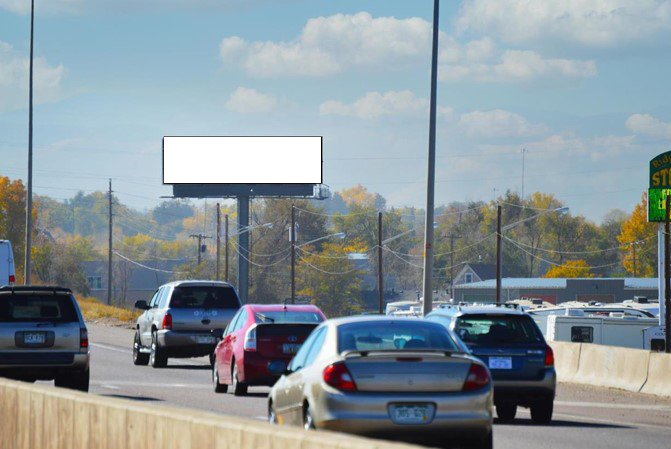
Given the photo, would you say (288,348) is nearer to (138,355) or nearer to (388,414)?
(388,414)

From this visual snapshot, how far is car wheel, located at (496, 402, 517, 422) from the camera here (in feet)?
64.2

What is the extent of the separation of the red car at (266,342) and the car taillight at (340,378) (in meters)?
9.32

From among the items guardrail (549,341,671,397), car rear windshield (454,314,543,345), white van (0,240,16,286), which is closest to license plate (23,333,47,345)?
car rear windshield (454,314,543,345)

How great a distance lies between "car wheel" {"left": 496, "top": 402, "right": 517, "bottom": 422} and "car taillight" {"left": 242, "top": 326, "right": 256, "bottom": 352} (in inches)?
171

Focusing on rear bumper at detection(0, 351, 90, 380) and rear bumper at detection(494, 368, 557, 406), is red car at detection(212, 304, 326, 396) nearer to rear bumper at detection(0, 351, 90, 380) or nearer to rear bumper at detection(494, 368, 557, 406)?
rear bumper at detection(0, 351, 90, 380)

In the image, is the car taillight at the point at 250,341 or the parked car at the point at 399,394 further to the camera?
the car taillight at the point at 250,341

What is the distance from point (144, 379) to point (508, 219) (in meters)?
152

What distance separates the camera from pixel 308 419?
12.8 metres

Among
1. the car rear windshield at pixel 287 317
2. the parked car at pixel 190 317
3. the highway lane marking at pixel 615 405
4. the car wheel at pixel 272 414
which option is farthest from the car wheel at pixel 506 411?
the parked car at pixel 190 317

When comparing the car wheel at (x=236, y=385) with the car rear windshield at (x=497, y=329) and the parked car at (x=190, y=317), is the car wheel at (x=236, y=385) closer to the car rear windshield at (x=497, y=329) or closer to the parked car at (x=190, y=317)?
the car rear windshield at (x=497, y=329)

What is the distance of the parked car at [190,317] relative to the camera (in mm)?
29594

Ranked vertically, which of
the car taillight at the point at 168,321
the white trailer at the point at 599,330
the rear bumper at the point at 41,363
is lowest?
the white trailer at the point at 599,330

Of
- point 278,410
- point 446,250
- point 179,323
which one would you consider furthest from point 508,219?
point 278,410

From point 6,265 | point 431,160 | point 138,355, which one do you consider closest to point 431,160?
point 431,160
